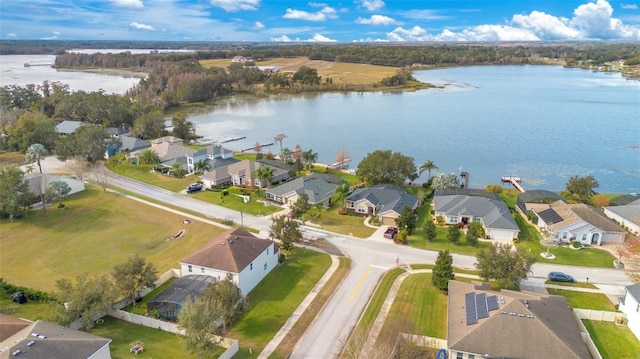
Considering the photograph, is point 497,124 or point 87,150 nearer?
point 87,150

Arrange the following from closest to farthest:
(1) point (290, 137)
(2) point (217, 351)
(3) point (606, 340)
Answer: (2) point (217, 351) < (3) point (606, 340) < (1) point (290, 137)

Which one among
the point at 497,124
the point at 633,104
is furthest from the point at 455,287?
the point at 633,104

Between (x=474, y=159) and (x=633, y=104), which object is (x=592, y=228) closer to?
(x=474, y=159)

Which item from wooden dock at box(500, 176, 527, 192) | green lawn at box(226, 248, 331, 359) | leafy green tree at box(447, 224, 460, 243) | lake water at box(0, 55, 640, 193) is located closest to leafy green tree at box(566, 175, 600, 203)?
wooden dock at box(500, 176, 527, 192)

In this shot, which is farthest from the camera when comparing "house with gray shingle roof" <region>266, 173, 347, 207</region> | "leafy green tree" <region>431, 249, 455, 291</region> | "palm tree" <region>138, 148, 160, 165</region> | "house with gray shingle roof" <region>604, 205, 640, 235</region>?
"palm tree" <region>138, 148, 160, 165</region>

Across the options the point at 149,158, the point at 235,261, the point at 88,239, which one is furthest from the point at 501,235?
the point at 149,158

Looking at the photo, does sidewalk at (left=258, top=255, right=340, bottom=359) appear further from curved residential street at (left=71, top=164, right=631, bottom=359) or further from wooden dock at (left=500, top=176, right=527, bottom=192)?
wooden dock at (left=500, top=176, right=527, bottom=192)
